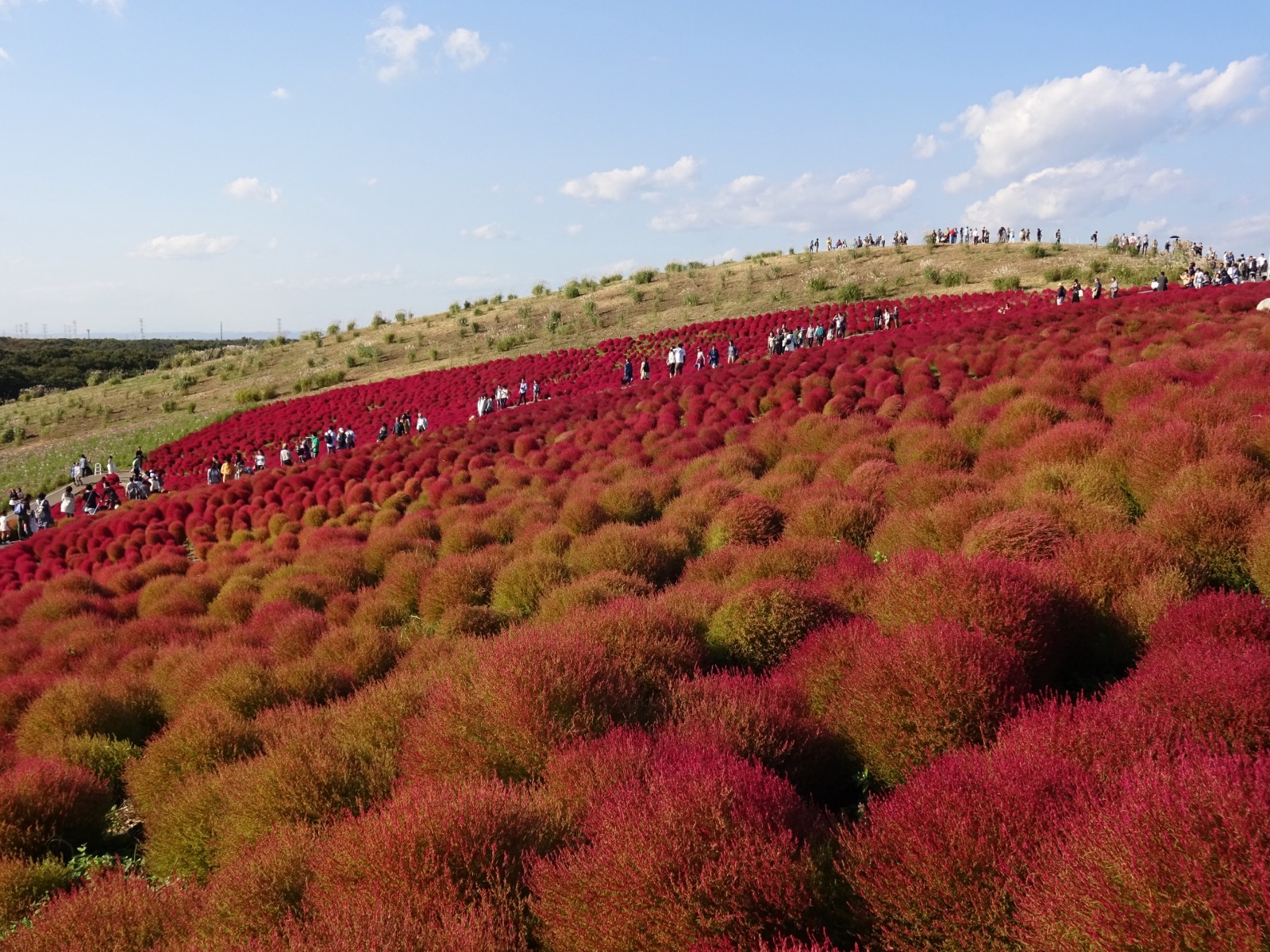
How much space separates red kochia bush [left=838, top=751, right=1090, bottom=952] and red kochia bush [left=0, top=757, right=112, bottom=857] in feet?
17.4

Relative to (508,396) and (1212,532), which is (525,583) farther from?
(508,396)

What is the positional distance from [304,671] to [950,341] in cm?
1456

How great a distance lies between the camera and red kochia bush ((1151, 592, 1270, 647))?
14.2 feet

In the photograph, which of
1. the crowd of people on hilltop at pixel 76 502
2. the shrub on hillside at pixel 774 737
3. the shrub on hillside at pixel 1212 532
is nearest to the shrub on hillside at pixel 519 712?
the shrub on hillside at pixel 774 737

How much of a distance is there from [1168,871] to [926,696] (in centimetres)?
192

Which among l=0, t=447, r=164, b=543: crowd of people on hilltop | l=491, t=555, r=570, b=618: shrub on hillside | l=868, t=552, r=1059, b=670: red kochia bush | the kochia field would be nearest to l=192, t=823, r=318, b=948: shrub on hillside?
the kochia field

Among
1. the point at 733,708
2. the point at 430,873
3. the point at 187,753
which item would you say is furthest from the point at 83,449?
the point at 430,873

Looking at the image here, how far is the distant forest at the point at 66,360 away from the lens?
250ft

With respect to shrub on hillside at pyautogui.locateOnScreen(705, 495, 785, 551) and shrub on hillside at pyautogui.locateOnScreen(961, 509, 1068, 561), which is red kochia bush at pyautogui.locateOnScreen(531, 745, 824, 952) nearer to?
shrub on hillside at pyautogui.locateOnScreen(961, 509, 1068, 561)

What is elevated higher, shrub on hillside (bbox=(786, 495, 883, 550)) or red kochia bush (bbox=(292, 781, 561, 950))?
shrub on hillside (bbox=(786, 495, 883, 550))

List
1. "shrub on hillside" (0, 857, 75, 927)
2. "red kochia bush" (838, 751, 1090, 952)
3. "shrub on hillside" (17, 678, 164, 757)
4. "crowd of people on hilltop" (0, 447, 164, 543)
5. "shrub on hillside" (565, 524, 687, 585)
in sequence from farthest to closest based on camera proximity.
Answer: "crowd of people on hilltop" (0, 447, 164, 543) < "shrub on hillside" (565, 524, 687, 585) < "shrub on hillside" (17, 678, 164, 757) < "shrub on hillside" (0, 857, 75, 927) < "red kochia bush" (838, 751, 1090, 952)

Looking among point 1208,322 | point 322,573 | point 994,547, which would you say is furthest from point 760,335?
point 994,547

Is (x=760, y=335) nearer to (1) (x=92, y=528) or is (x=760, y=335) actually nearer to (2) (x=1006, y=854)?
(1) (x=92, y=528)

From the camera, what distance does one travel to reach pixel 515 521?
38.5 feet
